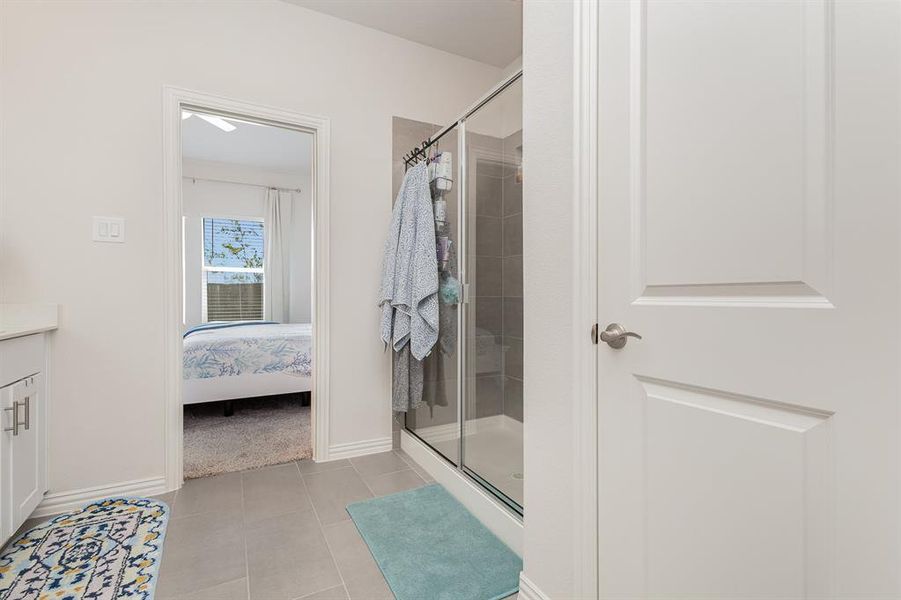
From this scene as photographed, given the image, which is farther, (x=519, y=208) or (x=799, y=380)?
(x=519, y=208)

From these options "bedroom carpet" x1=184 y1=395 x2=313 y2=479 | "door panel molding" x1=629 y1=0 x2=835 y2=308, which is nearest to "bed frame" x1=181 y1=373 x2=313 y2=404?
"bedroom carpet" x1=184 y1=395 x2=313 y2=479

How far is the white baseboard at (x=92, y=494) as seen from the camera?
1.93m

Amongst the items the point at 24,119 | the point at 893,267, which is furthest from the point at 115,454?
the point at 893,267

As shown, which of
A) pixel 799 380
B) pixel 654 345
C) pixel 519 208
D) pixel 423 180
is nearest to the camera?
pixel 799 380

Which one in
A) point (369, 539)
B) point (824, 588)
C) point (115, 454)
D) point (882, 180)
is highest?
point (882, 180)

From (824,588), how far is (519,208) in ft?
5.91

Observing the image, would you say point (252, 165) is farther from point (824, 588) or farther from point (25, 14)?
point (824, 588)

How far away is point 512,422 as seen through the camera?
88.7 inches

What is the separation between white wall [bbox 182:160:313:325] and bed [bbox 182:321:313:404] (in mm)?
1764

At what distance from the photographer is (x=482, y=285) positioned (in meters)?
2.29

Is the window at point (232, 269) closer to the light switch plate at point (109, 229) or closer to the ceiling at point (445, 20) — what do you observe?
the light switch plate at point (109, 229)

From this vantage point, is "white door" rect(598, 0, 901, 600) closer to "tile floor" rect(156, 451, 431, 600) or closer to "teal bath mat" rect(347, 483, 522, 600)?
"teal bath mat" rect(347, 483, 522, 600)

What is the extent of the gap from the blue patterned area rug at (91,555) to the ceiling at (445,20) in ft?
9.14

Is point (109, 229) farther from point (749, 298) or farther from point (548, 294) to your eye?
point (749, 298)
